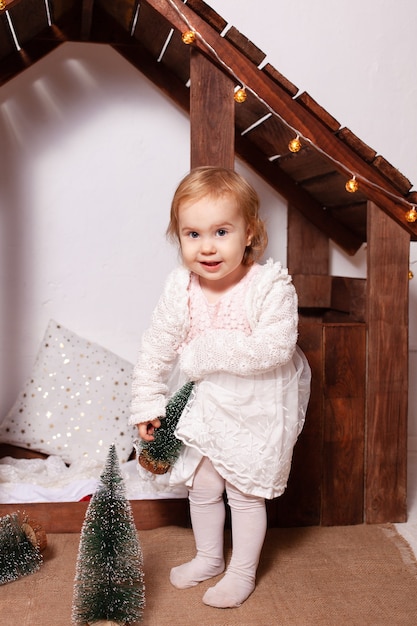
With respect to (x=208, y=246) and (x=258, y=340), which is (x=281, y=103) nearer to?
(x=208, y=246)

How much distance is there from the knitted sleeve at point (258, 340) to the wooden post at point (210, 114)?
357 mm

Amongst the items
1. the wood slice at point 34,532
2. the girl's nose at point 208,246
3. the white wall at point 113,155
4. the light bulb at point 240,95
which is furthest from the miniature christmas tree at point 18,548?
the light bulb at point 240,95

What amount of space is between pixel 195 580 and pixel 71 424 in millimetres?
921

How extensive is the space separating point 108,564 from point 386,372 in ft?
3.29

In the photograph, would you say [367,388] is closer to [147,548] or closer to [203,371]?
[203,371]

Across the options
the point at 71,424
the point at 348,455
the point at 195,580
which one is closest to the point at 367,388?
the point at 348,455

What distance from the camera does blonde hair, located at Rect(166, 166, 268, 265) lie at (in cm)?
159

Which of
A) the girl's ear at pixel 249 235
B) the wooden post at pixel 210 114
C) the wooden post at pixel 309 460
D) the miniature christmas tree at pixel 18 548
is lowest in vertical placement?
the miniature christmas tree at pixel 18 548

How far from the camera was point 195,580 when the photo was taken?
1.64 metres

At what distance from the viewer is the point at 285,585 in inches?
64.9

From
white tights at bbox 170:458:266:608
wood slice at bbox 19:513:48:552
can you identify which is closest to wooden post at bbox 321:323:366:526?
white tights at bbox 170:458:266:608

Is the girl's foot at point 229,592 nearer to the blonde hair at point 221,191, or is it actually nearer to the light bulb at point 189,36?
the blonde hair at point 221,191

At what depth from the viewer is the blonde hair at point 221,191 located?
159 centimetres

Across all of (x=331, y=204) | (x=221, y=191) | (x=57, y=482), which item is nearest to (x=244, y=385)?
(x=221, y=191)
